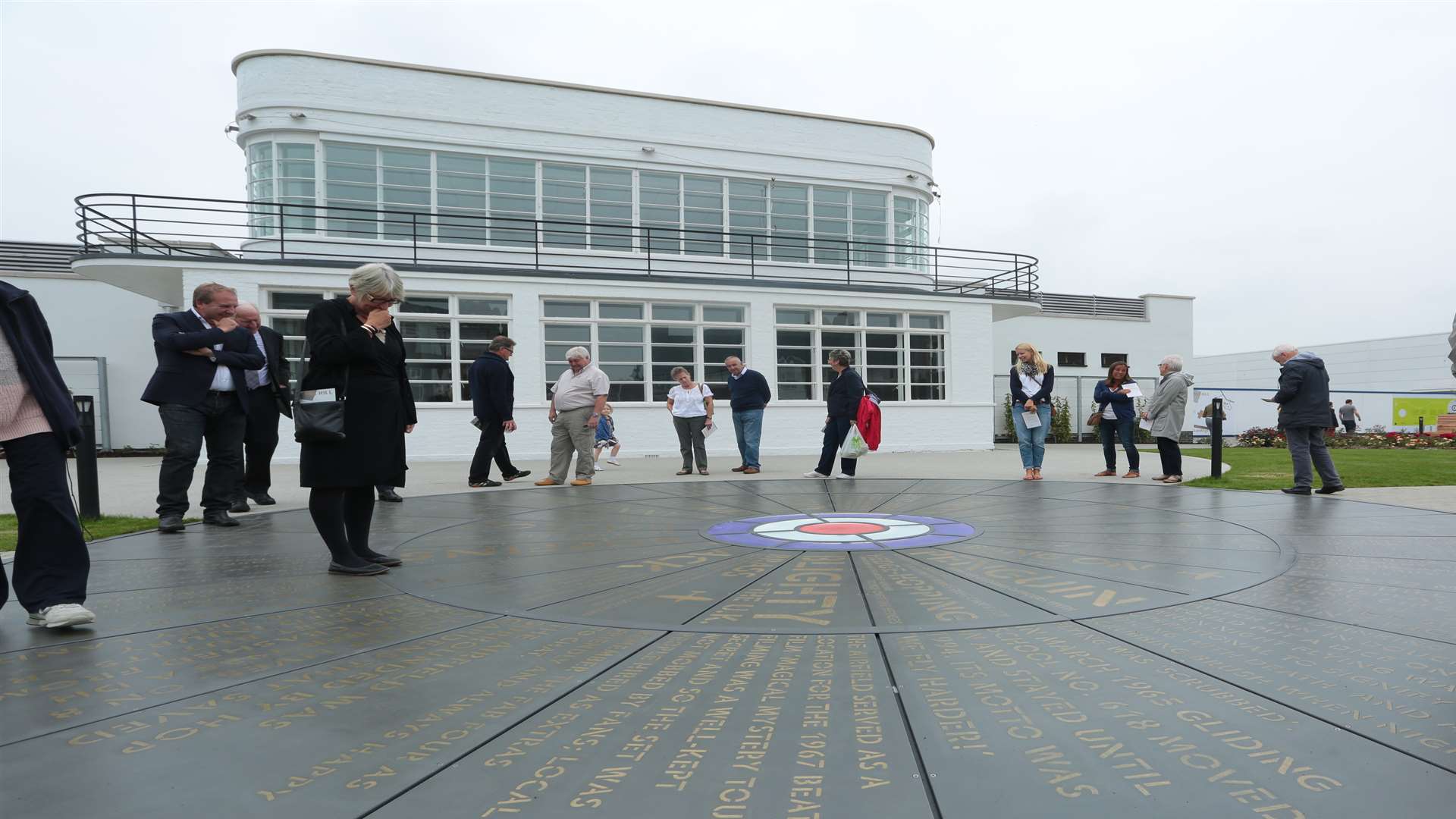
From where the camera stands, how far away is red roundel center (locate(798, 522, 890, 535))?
243 inches

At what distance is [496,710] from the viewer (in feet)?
8.45

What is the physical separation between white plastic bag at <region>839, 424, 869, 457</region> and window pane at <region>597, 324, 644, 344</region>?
Answer: 7.49 meters

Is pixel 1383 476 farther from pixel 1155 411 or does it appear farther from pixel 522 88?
pixel 522 88

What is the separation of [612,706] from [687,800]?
67 cm

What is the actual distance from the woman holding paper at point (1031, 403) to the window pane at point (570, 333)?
8831 millimetres

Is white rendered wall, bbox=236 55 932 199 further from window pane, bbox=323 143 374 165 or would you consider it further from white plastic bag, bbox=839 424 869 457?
white plastic bag, bbox=839 424 869 457

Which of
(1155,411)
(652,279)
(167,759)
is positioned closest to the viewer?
(167,759)

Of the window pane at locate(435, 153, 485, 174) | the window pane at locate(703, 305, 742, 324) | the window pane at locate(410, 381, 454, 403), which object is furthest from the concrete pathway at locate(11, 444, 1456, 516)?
the window pane at locate(435, 153, 485, 174)

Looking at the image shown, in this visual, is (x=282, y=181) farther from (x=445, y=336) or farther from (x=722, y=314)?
(x=722, y=314)

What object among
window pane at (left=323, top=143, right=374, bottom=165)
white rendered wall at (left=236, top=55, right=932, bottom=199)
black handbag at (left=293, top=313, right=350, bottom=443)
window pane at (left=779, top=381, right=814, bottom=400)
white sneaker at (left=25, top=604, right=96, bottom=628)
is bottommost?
white sneaker at (left=25, top=604, right=96, bottom=628)

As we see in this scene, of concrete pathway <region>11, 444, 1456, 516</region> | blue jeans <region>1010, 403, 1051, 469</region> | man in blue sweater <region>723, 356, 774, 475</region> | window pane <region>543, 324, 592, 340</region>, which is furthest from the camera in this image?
window pane <region>543, 324, 592, 340</region>

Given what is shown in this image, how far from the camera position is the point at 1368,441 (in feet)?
69.0

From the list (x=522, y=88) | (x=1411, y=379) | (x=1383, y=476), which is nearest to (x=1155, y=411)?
(x=1383, y=476)

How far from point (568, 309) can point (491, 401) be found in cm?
707
